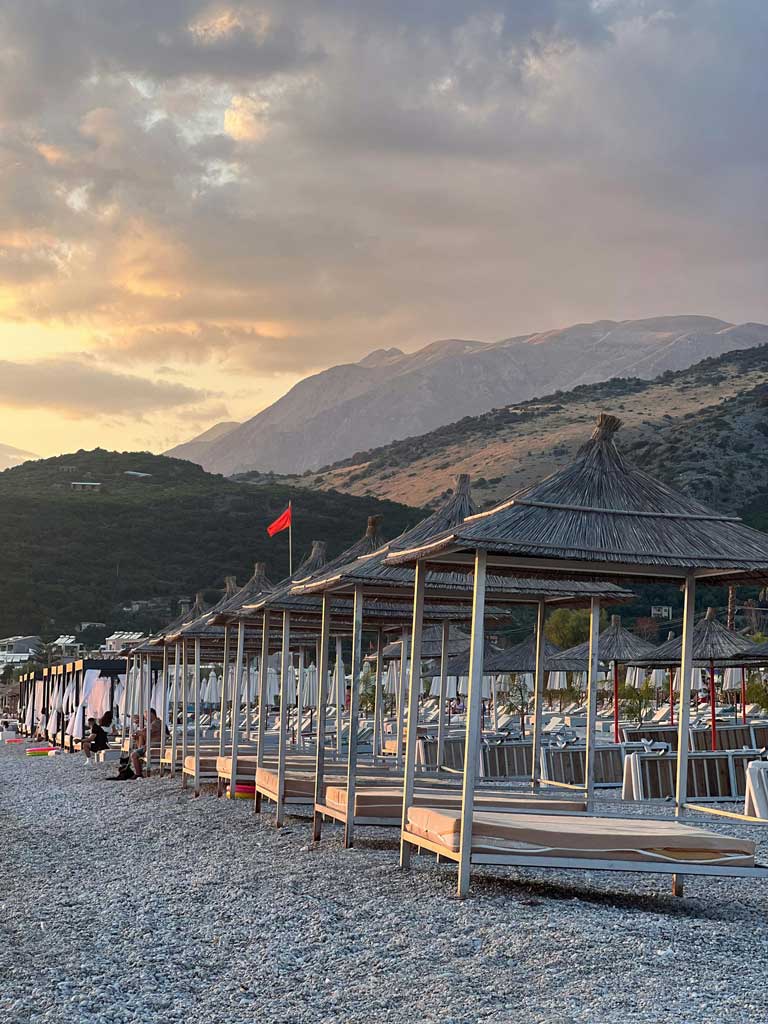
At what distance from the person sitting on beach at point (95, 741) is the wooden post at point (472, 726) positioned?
17147 mm

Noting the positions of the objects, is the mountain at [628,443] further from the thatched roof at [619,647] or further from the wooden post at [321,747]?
the wooden post at [321,747]

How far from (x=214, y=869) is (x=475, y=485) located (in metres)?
54.7

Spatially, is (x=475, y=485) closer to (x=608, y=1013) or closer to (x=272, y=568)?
(x=272, y=568)

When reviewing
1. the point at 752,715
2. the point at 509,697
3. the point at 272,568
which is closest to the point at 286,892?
the point at 752,715

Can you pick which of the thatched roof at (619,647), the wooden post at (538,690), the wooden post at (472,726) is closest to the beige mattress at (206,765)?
the wooden post at (538,690)

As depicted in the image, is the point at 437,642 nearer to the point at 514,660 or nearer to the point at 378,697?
the point at 514,660

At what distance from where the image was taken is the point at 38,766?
78.7 ft

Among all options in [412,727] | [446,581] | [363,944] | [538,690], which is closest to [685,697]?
[412,727]

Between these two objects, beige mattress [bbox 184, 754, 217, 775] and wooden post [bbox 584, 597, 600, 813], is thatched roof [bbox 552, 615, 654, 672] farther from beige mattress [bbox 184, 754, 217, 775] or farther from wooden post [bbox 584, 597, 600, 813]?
wooden post [bbox 584, 597, 600, 813]

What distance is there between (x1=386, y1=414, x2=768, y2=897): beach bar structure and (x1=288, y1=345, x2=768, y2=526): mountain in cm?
3949

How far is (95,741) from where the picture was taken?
77.5 feet

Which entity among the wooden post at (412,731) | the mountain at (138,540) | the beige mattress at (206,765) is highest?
the mountain at (138,540)

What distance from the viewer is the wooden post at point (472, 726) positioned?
6.51 metres

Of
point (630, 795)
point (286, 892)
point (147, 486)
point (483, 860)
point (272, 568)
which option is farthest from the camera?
point (147, 486)
